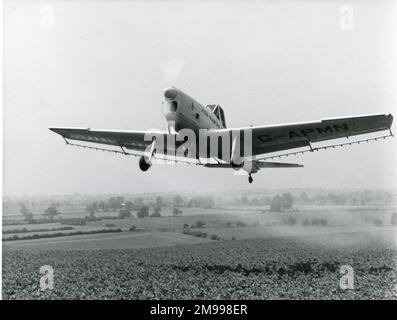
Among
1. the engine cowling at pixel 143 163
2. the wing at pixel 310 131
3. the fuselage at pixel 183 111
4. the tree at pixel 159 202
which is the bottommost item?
the tree at pixel 159 202

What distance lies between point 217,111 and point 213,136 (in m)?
1.90

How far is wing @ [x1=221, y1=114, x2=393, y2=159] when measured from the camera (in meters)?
13.6

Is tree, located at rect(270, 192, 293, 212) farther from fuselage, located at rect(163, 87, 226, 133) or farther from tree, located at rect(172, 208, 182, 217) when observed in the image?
fuselage, located at rect(163, 87, 226, 133)

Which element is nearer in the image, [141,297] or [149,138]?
[141,297]

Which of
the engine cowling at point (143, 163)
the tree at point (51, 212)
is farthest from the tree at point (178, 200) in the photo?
the tree at point (51, 212)

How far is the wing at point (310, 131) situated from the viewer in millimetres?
13602

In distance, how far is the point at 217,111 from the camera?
1789 centimetres

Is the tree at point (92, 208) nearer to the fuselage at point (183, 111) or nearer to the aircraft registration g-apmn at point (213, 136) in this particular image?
the aircraft registration g-apmn at point (213, 136)

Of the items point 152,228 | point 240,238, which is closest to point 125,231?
point 152,228

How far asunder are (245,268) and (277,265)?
4.78 feet

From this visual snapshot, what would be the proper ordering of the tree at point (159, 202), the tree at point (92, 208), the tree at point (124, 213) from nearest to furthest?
the tree at point (159, 202)
the tree at point (92, 208)
the tree at point (124, 213)

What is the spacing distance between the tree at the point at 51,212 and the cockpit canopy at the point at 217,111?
9458 mm
